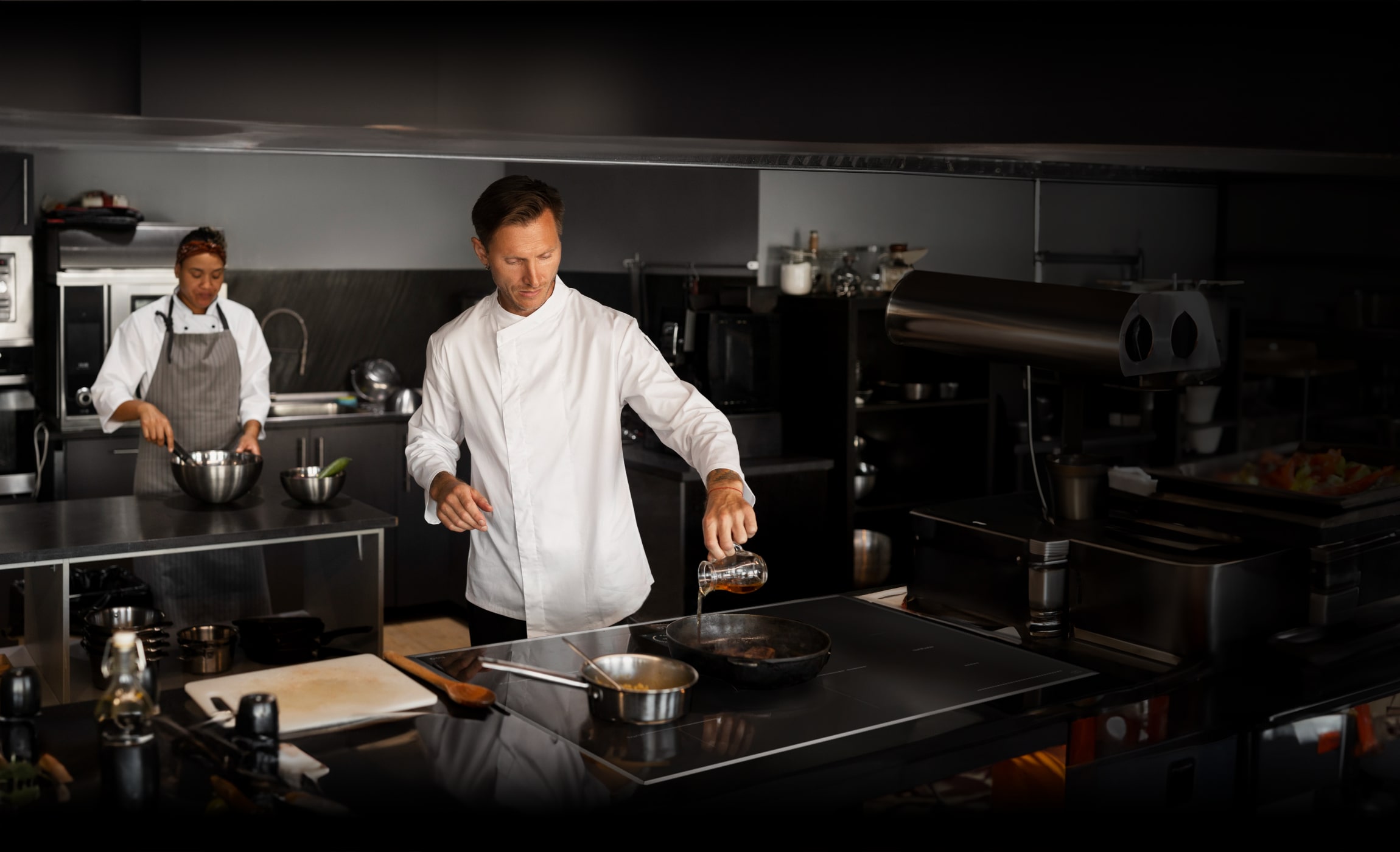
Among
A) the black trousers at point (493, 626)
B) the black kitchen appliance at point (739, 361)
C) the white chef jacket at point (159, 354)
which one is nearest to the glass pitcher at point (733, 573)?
the black trousers at point (493, 626)

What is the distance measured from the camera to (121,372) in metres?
4.00

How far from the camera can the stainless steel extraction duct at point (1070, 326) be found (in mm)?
1955

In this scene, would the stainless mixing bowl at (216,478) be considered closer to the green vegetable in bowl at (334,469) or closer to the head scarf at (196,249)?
the green vegetable in bowl at (334,469)

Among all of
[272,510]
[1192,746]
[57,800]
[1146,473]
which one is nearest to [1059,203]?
[1146,473]

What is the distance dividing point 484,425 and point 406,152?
1.74m

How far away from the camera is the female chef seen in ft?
12.5

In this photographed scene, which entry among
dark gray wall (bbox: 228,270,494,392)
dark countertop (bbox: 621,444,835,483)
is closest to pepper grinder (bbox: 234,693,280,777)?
dark countertop (bbox: 621,444,835,483)

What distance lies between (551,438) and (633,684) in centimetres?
72

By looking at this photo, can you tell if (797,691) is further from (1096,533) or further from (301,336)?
(301,336)

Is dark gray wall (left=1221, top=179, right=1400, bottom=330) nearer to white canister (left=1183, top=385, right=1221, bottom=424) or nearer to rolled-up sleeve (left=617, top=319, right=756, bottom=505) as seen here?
white canister (left=1183, top=385, right=1221, bottom=424)

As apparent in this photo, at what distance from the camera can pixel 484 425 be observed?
7.45ft

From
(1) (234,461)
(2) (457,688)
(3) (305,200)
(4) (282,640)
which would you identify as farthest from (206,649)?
(3) (305,200)

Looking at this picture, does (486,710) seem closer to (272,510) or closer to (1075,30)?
(1075,30)

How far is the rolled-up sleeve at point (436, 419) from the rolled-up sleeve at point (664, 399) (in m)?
0.34
